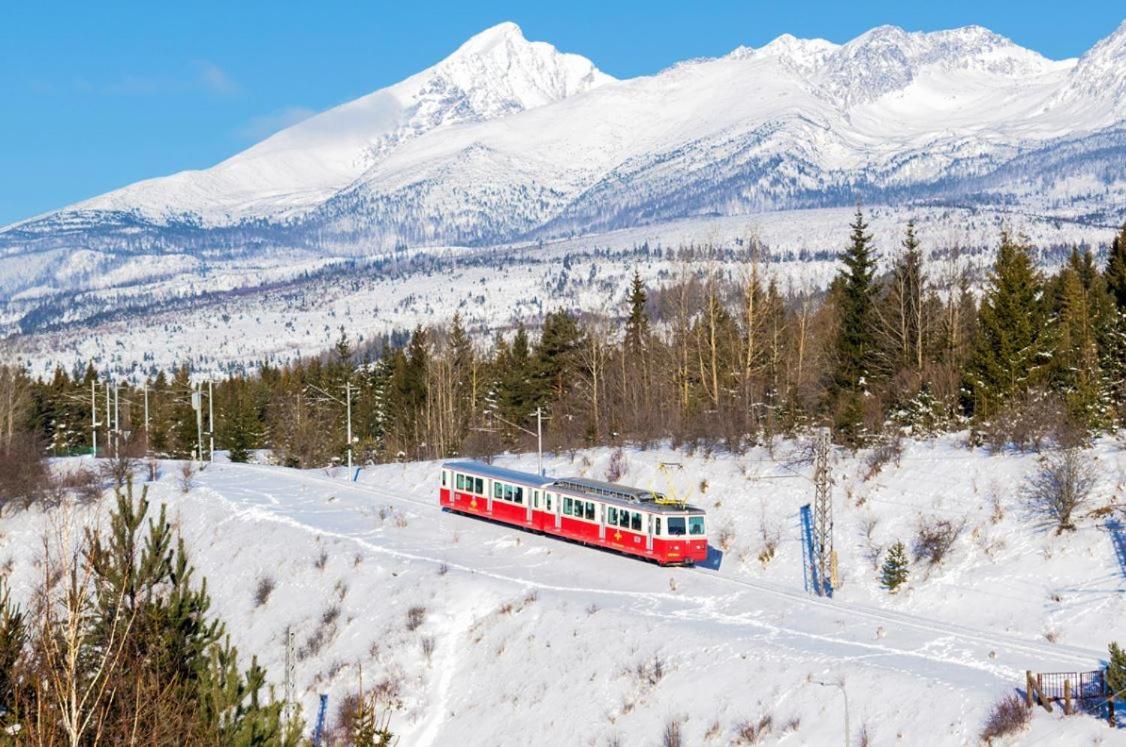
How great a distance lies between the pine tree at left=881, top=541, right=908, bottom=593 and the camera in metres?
48.1

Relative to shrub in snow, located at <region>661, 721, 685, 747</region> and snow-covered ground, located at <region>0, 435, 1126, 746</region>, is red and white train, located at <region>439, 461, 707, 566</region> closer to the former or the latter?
snow-covered ground, located at <region>0, 435, 1126, 746</region>

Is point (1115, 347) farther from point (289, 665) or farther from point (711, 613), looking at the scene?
point (289, 665)

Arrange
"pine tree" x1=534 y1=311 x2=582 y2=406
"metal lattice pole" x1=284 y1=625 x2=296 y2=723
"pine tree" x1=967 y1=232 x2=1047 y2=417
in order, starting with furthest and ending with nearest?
"pine tree" x1=534 y1=311 x2=582 y2=406, "pine tree" x1=967 y1=232 x2=1047 y2=417, "metal lattice pole" x1=284 y1=625 x2=296 y2=723

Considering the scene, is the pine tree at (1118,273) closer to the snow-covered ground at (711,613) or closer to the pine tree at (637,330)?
the snow-covered ground at (711,613)

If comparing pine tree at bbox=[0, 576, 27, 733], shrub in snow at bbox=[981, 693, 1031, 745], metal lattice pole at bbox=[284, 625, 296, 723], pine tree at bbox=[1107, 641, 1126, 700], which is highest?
pine tree at bbox=[0, 576, 27, 733]

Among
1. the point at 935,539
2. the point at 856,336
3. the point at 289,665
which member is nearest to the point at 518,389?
the point at 856,336

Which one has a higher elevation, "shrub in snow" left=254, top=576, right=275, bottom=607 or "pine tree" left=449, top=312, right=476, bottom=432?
"pine tree" left=449, top=312, right=476, bottom=432

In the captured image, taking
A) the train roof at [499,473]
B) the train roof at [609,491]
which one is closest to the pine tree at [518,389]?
the train roof at [499,473]

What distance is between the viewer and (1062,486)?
152 ft

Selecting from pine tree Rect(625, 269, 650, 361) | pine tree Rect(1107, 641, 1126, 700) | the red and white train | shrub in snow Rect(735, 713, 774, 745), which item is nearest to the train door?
the red and white train

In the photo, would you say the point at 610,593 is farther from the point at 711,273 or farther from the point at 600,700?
the point at 711,273

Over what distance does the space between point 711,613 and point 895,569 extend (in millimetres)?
8808

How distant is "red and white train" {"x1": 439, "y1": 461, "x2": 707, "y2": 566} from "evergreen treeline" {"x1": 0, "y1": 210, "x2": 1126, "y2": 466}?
12.8 m

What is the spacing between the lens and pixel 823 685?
36000mm
